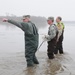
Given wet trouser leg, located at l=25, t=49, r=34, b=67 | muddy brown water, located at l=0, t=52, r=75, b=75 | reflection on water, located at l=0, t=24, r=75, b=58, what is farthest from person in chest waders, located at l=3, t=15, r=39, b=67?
reflection on water, located at l=0, t=24, r=75, b=58

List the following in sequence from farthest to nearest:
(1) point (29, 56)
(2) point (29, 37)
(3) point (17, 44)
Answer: (3) point (17, 44)
(1) point (29, 56)
(2) point (29, 37)

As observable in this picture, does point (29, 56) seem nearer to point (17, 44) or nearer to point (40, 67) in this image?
point (40, 67)

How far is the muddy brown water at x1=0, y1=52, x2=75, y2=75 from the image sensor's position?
8641 mm

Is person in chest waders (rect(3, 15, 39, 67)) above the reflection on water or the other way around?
above

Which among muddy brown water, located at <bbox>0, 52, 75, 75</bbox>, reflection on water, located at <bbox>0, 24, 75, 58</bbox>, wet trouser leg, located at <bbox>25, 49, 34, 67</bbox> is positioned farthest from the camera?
reflection on water, located at <bbox>0, 24, 75, 58</bbox>

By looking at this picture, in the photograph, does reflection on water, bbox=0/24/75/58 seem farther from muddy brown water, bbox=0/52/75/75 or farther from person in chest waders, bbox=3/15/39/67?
person in chest waders, bbox=3/15/39/67

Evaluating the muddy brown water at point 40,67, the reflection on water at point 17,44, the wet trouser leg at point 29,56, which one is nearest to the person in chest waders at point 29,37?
the wet trouser leg at point 29,56

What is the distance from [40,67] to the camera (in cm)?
935

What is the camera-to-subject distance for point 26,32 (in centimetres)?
905

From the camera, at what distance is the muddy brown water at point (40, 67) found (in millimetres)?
8641

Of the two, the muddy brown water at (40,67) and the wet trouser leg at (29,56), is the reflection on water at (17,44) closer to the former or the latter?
the muddy brown water at (40,67)

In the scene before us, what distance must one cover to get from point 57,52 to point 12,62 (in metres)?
2.94

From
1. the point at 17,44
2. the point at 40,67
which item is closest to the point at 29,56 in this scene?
the point at 40,67

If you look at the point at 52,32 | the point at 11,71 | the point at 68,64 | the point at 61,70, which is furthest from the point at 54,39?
the point at 11,71
